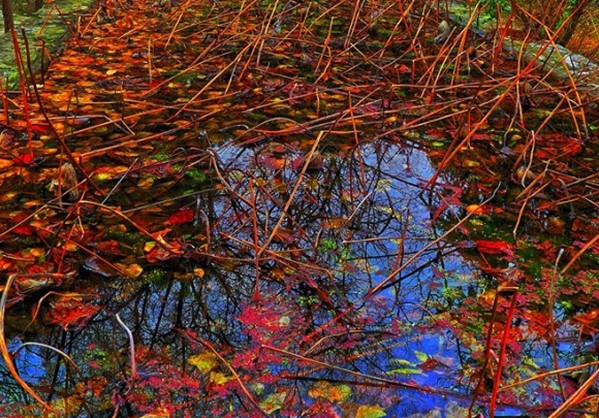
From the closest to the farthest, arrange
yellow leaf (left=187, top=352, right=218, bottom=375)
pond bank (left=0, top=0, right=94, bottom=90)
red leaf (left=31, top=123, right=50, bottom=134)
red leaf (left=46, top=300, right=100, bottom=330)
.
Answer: yellow leaf (left=187, top=352, right=218, bottom=375) → red leaf (left=46, top=300, right=100, bottom=330) → red leaf (left=31, top=123, right=50, bottom=134) → pond bank (left=0, top=0, right=94, bottom=90)

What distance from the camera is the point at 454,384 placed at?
5.31 ft

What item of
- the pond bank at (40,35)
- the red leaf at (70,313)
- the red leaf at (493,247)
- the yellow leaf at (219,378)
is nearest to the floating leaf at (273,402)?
the yellow leaf at (219,378)

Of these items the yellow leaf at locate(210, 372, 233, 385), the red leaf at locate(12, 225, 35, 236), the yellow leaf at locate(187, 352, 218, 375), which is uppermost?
the red leaf at locate(12, 225, 35, 236)

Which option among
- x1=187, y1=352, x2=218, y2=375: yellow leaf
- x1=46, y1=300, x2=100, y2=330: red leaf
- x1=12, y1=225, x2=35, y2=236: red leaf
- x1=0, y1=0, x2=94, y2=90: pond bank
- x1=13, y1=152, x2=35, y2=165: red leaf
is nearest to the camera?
x1=187, y1=352, x2=218, y2=375: yellow leaf

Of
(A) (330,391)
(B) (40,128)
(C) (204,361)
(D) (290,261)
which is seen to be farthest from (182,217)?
(B) (40,128)

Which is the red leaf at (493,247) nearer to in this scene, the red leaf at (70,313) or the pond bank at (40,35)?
the red leaf at (70,313)

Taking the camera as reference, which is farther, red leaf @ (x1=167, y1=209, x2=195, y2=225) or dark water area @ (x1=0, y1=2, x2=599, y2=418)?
red leaf @ (x1=167, y1=209, x2=195, y2=225)

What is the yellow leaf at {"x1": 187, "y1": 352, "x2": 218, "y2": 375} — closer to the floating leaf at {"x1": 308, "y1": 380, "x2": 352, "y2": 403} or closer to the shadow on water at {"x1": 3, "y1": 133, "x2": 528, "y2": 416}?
the shadow on water at {"x1": 3, "y1": 133, "x2": 528, "y2": 416}

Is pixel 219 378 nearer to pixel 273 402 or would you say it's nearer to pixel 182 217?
pixel 273 402

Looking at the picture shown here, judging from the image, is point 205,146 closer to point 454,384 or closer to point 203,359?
point 203,359

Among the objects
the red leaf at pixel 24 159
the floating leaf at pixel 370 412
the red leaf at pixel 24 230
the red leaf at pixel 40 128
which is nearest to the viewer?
the floating leaf at pixel 370 412

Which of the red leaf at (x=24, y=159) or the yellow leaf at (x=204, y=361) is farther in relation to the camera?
the red leaf at (x=24, y=159)

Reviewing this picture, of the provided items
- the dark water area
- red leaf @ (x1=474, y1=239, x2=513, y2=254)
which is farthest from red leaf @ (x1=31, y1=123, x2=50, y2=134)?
red leaf @ (x1=474, y1=239, x2=513, y2=254)

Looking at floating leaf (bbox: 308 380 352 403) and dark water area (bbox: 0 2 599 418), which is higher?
dark water area (bbox: 0 2 599 418)
